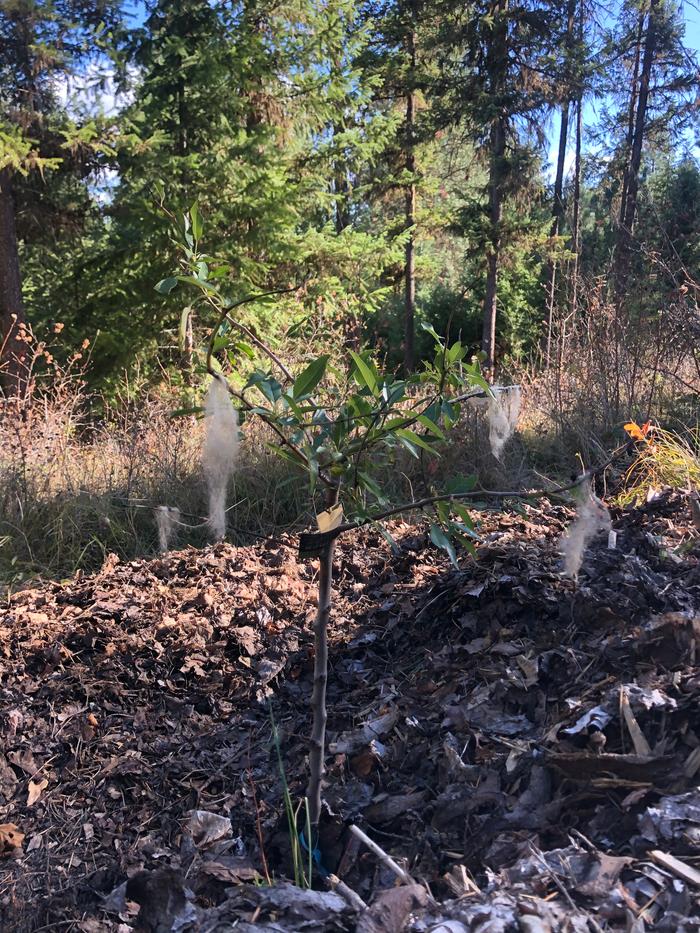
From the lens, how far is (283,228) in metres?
8.45

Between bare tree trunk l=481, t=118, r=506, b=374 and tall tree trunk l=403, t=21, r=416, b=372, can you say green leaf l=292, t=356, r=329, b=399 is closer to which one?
bare tree trunk l=481, t=118, r=506, b=374

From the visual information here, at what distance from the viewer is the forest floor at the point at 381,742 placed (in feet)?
4.53

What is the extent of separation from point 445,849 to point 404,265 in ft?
43.4

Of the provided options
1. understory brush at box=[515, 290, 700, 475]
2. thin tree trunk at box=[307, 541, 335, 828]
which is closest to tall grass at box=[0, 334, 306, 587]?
understory brush at box=[515, 290, 700, 475]

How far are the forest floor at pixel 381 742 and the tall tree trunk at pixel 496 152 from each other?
9303 millimetres

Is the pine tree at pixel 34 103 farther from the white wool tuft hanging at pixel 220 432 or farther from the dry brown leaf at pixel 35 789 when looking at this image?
the white wool tuft hanging at pixel 220 432

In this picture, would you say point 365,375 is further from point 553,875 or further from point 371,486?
point 553,875

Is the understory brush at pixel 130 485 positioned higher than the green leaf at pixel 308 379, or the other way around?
the green leaf at pixel 308 379

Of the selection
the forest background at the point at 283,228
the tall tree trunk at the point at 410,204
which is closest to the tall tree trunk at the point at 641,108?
the forest background at the point at 283,228

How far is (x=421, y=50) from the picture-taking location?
1283 centimetres

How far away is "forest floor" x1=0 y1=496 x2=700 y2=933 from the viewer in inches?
54.4

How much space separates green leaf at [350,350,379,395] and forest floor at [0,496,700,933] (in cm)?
76

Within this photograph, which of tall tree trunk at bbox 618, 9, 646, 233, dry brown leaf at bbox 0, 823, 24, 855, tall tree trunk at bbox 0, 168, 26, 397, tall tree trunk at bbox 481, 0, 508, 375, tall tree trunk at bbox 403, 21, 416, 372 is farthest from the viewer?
tall tree trunk at bbox 618, 9, 646, 233

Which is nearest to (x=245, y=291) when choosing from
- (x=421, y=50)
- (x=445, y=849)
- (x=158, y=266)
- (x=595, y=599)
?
(x=158, y=266)
